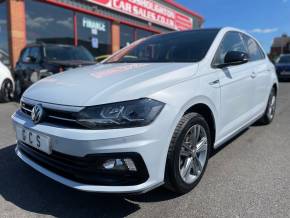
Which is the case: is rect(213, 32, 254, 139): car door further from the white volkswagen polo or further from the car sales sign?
the car sales sign

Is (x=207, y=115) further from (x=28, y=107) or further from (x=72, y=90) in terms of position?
(x=28, y=107)

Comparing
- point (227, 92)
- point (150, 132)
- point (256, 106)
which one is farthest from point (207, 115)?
point (256, 106)

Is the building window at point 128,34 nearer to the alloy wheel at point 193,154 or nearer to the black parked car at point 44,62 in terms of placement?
the black parked car at point 44,62

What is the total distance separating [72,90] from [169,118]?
851 millimetres

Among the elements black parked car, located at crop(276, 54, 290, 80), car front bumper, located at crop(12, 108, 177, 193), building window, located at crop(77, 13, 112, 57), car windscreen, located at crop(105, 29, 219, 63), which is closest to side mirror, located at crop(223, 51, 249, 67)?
car windscreen, located at crop(105, 29, 219, 63)

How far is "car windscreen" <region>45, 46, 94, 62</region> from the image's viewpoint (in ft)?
26.8

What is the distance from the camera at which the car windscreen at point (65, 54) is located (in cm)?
816

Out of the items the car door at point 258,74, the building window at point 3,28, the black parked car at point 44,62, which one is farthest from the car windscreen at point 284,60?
the building window at point 3,28

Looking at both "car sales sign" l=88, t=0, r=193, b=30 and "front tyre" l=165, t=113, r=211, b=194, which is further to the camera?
"car sales sign" l=88, t=0, r=193, b=30

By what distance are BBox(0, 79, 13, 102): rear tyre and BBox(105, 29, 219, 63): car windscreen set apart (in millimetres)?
4725

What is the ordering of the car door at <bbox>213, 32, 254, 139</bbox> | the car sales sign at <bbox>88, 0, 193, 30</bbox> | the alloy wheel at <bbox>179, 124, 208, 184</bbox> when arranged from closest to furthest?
the alloy wheel at <bbox>179, 124, 208, 184</bbox> → the car door at <bbox>213, 32, 254, 139</bbox> → the car sales sign at <bbox>88, 0, 193, 30</bbox>

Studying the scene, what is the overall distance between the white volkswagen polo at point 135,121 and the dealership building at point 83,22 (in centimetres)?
932

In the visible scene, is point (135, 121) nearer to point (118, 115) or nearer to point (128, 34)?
point (118, 115)

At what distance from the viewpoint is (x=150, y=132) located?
2.35 m
